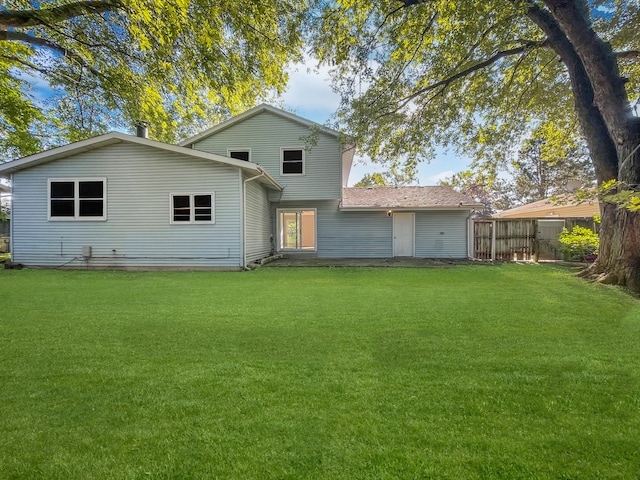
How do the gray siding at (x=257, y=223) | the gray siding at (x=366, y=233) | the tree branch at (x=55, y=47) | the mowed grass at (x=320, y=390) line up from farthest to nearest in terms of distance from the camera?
the gray siding at (x=366, y=233), the gray siding at (x=257, y=223), the tree branch at (x=55, y=47), the mowed grass at (x=320, y=390)

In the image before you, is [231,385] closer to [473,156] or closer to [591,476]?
[591,476]

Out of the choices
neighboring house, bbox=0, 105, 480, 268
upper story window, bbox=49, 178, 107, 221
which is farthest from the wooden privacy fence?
upper story window, bbox=49, 178, 107, 221

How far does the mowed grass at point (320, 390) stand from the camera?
1786mm

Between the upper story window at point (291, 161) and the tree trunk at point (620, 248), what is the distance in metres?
9.85

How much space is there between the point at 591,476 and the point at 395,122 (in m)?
10.2

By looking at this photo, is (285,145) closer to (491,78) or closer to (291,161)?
(291,161)

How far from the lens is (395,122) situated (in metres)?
10.5

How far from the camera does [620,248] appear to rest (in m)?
7.50

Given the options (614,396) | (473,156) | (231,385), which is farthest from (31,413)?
(473,156)

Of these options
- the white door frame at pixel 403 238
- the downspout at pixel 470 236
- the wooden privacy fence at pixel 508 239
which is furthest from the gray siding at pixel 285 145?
the wooden privacy fence at pixel 508 239

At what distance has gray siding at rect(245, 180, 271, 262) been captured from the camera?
1105 cm

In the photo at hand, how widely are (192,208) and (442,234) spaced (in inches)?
400

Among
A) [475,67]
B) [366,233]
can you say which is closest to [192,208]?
[366,233]

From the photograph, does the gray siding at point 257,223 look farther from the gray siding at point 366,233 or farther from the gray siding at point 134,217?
the gray siding at point 366,233
